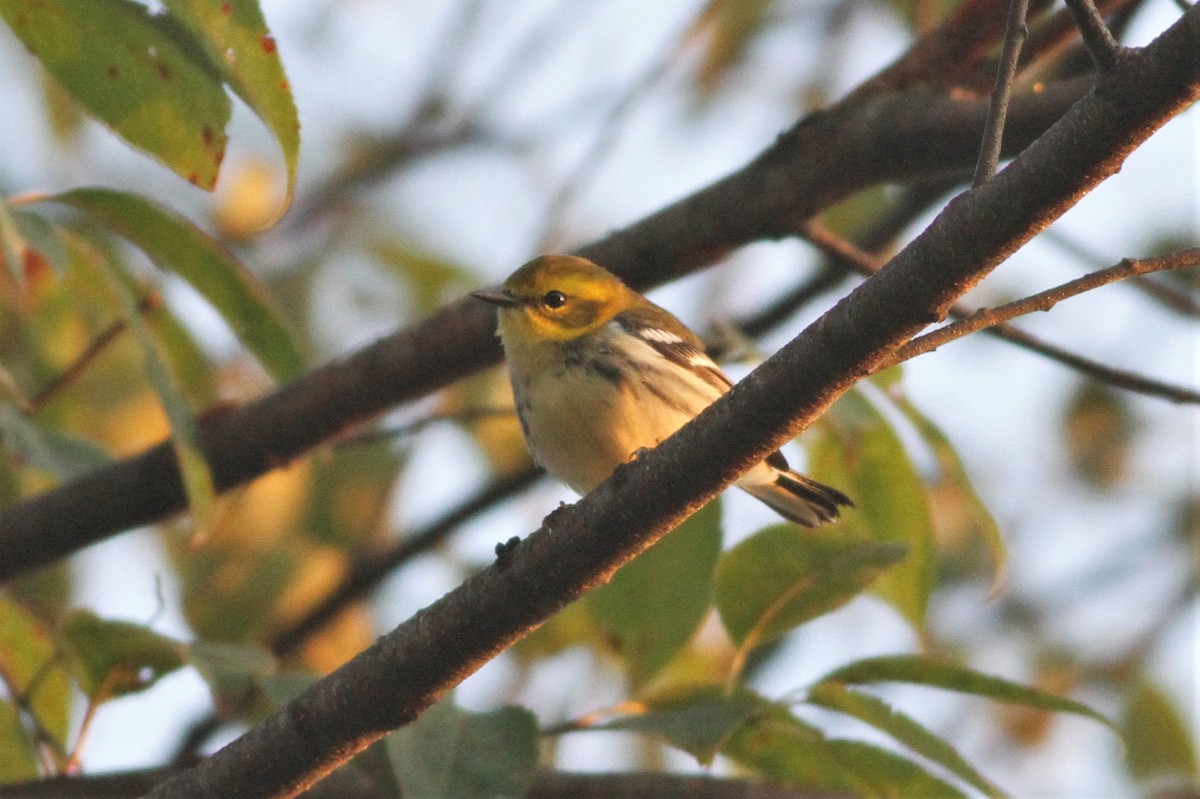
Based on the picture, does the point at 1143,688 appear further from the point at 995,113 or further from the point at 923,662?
the point at 995,113

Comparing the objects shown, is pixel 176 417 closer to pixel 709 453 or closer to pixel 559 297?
pixel 559 297

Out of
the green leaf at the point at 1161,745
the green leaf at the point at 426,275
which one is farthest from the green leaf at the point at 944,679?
the green leaf at the point at 426,275

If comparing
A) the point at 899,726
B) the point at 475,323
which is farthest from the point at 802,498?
the point at 899,726

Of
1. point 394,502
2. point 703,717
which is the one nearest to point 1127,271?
point 703,717

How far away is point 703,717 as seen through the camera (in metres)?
2.49

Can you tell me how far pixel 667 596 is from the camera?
2.90m

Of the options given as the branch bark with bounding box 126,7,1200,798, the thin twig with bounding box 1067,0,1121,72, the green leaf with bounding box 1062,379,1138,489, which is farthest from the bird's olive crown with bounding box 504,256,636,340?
the green leaf with bounding box 1062,379,1138,489

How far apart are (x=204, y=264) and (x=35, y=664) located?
0.98 m

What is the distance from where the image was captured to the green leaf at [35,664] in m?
3.02

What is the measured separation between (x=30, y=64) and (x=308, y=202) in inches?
47.7

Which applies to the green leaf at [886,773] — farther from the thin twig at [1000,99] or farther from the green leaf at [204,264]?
the green leaf at [204,264]

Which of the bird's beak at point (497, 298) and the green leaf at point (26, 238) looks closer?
the green leaf at point (26, 238)

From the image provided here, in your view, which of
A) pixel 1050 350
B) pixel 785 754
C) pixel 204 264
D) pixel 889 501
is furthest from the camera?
pixel 889 501

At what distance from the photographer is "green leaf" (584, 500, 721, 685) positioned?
288 centimetres
